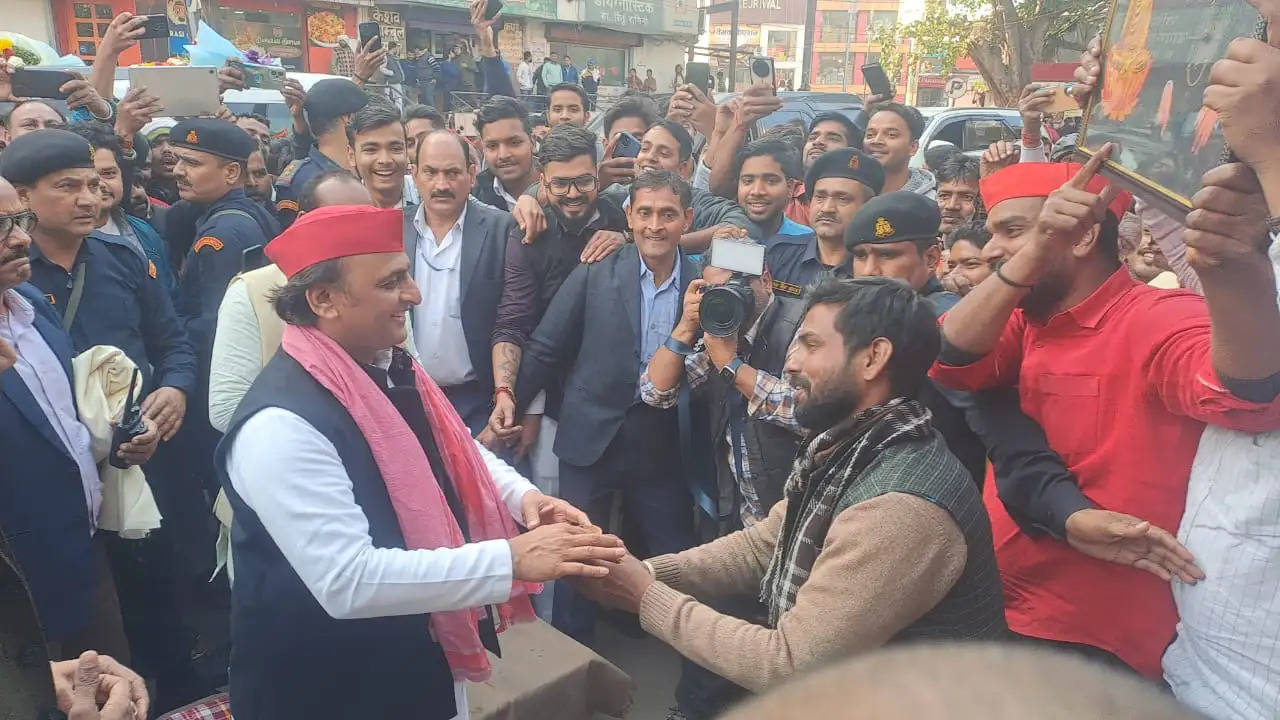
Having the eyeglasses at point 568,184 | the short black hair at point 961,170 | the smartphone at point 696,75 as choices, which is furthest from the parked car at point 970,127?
the eyeglasses at point 568,184

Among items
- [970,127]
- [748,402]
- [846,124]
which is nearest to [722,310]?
[748,402]

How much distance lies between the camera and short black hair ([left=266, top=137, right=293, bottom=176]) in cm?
567

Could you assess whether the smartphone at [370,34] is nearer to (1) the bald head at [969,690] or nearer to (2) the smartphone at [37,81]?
(2) the smartphone at [37,81]

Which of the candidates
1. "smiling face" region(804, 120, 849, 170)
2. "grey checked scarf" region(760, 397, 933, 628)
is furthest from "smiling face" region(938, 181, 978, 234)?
"grey checked scarf" region(760, 397, 933, 628)

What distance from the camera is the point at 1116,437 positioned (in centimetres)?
184

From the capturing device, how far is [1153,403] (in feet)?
5.90

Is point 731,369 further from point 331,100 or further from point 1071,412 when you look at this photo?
point 331,100

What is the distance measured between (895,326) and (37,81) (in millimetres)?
5517

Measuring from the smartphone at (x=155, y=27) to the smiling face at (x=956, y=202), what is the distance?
4054 mm

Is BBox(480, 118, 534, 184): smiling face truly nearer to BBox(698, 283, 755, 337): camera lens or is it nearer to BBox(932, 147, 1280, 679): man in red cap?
BBox(698, 283, 755, 337): camera lens

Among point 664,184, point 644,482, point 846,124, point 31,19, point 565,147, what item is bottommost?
point 644,482

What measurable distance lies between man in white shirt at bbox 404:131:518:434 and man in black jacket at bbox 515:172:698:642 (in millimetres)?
259

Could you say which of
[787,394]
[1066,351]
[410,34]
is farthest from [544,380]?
[410,34]

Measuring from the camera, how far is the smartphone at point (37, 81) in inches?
196
